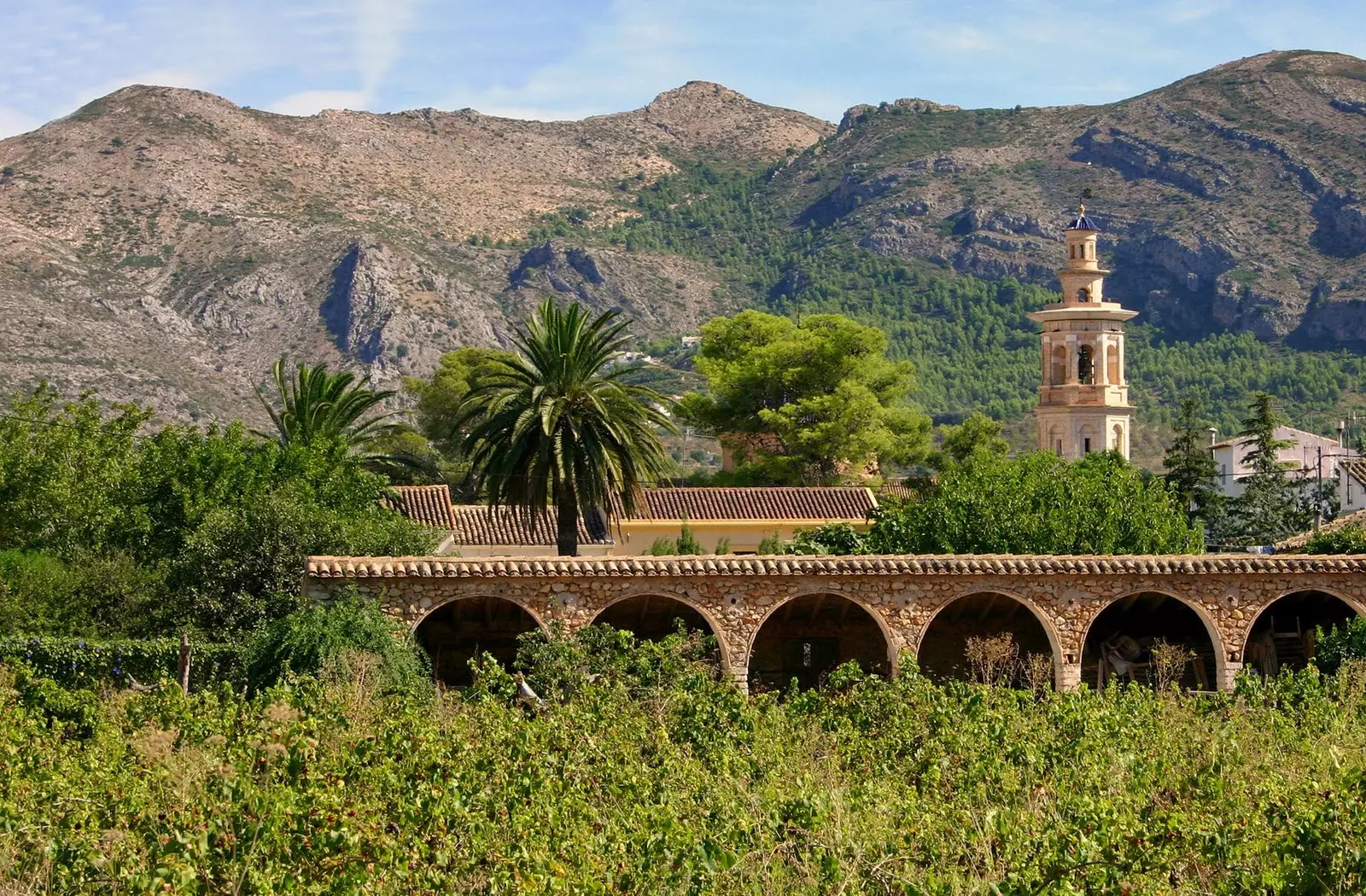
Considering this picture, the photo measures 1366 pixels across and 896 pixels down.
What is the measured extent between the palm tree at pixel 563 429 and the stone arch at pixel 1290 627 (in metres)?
9.92

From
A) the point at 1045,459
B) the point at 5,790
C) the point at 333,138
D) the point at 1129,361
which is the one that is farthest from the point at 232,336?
the point at 5,790

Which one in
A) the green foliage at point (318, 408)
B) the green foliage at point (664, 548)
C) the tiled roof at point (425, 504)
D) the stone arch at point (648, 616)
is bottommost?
the stone arch at point (648, 616)

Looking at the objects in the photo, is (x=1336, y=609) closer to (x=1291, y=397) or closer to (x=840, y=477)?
(x=840, y=477)

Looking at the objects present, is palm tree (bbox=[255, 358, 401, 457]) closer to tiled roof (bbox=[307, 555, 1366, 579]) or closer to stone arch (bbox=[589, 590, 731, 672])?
stone arch (bbox=[589, 590, 731, 672])

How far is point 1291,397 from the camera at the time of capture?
3873 inches

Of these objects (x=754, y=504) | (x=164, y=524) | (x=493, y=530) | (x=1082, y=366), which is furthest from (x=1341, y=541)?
(x=1082, y=366)

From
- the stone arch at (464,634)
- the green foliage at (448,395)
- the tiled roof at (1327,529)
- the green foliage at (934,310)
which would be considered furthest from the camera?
the green foliage at (934,310)

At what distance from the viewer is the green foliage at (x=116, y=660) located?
25312 millimetres

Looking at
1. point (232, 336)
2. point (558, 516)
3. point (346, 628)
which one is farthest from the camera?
point (232, 336)

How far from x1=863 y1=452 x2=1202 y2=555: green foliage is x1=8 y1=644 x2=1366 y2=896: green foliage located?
11.5m

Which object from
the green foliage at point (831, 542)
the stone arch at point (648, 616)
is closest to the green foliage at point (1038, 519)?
the green foliage at point (831, 542)

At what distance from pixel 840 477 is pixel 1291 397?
5012cm

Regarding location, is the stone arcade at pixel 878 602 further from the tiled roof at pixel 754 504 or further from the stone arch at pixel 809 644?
the tiled roof at pixel 754 504

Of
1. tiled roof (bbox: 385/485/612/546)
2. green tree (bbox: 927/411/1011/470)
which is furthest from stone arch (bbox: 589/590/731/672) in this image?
green tree (bbox: 927/411/1011/470)
